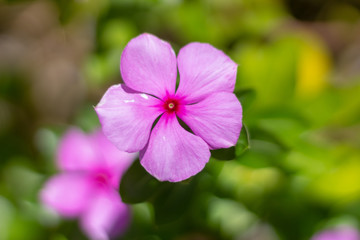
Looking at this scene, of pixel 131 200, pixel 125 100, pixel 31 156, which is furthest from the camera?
pixel 31 156

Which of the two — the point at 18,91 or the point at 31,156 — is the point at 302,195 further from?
the point at 18,91

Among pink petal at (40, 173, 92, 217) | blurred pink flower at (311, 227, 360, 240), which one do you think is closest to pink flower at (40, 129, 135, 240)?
pink petal at (40, 173, 92, 217)

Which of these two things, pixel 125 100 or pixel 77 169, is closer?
pixel 125 100

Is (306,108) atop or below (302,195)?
atop

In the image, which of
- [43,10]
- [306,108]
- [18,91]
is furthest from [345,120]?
[43,10]

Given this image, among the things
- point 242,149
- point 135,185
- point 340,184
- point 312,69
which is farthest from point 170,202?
point 312,69

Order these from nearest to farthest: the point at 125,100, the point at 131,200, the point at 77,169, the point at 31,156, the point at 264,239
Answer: the point at 125,100 → the point at 131,200 → the point at 77,169 → the point at 264,239 → the point at 31,156
